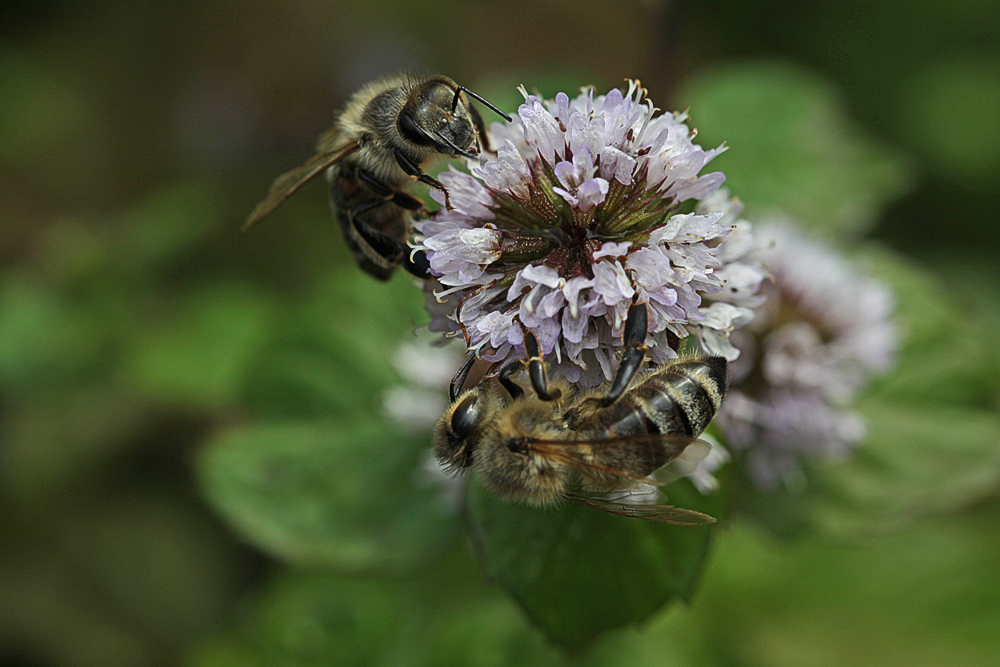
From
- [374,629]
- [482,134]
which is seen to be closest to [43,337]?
[374,629]

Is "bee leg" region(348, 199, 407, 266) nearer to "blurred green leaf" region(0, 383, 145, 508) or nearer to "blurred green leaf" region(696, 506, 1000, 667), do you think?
"blurred green leaf" region(696, 506, 1000, 667)

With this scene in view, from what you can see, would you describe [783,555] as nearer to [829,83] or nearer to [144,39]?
[829,83]

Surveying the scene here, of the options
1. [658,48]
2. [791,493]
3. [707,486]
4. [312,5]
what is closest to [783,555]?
[791,493]

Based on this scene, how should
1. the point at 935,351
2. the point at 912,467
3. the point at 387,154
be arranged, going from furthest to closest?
the point at 935,351, the point at 912,467, the point at 387,154

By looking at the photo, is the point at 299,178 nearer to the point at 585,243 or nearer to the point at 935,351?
the point at 585,243

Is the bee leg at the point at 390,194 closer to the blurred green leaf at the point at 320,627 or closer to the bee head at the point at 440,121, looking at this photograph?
the bee head at the point at 440,121

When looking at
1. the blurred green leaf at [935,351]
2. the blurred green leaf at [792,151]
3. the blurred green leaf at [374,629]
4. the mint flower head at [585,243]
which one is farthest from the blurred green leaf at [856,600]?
the mint flower head at [585,243]
